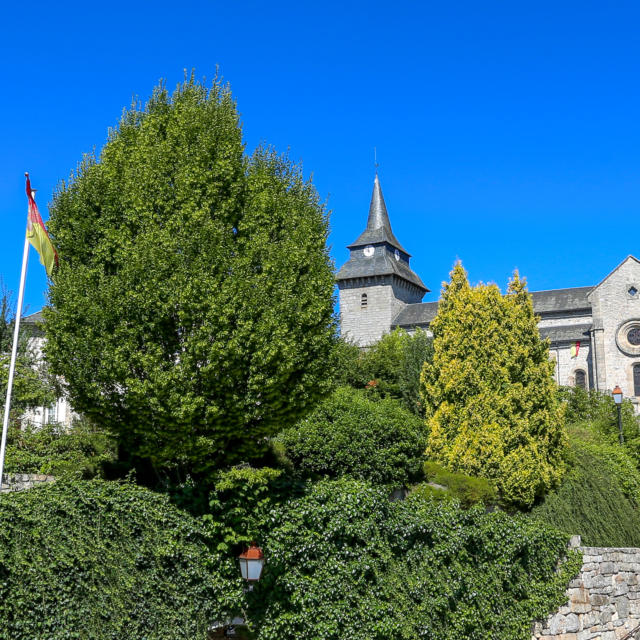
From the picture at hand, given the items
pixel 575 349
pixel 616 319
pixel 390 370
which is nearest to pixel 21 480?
pixel 390 370

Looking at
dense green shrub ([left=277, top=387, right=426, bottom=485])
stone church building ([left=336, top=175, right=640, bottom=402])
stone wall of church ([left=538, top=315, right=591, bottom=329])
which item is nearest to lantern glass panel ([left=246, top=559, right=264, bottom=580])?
dense green shrub ([left=277, top=387, right=426, bottom=485])

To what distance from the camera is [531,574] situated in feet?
38.3

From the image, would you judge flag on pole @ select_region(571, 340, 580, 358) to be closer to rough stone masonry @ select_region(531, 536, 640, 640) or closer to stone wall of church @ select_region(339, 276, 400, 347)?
stone wall of church @ select_region(339, 276, 400, 347)

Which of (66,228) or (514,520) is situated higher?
(66,228)

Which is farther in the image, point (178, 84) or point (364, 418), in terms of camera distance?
point (364, 418)

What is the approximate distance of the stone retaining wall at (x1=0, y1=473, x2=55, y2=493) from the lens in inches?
448

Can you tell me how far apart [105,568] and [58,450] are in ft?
18.1

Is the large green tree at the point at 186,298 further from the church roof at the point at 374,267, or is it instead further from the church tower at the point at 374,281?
the church roof at the point at 374,267

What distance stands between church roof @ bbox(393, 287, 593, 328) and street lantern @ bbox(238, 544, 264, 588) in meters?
46.8

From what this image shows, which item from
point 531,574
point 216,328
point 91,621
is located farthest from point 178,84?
point 531,574

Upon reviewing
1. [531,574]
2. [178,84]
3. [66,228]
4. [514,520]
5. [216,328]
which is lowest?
[531,574]

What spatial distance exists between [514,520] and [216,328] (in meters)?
6.48

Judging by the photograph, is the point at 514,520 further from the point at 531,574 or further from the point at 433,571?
the point at 433,571

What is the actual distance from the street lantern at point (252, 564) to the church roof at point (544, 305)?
4678cm
